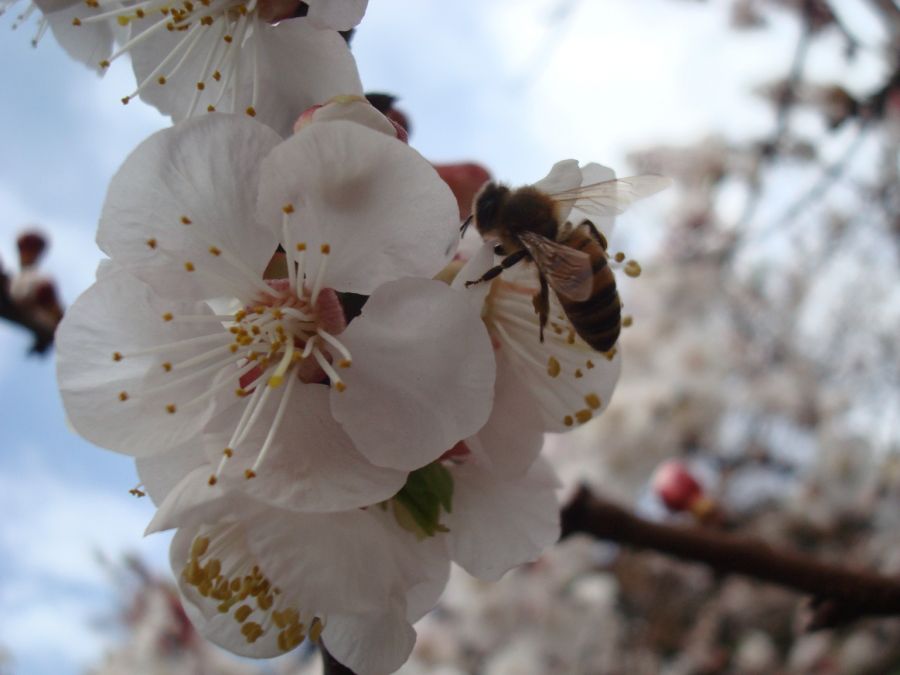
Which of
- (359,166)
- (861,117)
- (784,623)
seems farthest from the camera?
(784,623)

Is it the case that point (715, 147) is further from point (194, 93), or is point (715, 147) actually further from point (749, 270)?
point (194, 93)

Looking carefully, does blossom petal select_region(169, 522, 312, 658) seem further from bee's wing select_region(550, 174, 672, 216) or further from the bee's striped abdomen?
bee's wing select_region(550, 174, 672, 216)

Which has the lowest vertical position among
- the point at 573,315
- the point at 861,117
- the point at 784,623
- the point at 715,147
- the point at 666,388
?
the point at 784,623

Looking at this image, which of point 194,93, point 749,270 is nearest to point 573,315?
point 194,93

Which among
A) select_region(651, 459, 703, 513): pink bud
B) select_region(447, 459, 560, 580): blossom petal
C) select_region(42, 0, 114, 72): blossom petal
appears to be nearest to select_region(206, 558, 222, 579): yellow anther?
select_region(447, 459, 560, 580): blossom petal

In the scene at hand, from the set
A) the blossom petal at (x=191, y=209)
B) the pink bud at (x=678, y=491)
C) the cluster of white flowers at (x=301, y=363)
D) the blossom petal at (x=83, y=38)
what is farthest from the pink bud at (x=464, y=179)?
the pink bud at (x=678, y=491)

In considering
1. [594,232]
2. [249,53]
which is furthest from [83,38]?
[594,232]
